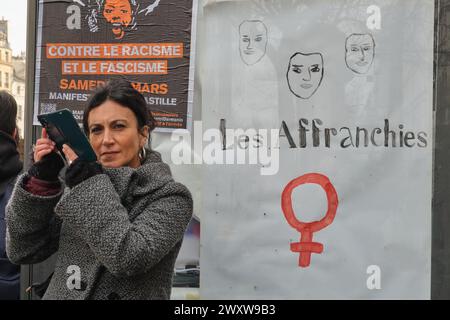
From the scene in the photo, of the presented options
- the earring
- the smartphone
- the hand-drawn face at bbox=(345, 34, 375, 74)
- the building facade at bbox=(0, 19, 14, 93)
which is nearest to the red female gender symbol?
the hand-drawn face at bbox=(345, 34, 375, 74)

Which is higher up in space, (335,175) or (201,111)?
(201,111)

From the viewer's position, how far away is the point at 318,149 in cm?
281

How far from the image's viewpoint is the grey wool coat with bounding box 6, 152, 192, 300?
66.7 inches

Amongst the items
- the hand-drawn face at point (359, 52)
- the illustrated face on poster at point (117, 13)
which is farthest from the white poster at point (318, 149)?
the illustrated face on poster at point (117, 13)

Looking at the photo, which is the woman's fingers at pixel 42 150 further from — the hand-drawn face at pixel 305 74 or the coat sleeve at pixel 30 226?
the hand-drawn face at pixel 305 74

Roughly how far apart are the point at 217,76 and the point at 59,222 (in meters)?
1.24

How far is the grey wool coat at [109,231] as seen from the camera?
1.70 m

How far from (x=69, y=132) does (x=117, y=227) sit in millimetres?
352

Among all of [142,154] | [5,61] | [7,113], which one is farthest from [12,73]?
[142,154]

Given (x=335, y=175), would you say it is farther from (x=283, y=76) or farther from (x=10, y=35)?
(x=10, y=35)

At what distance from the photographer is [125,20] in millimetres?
2979

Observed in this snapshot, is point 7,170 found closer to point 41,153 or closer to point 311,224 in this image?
point 41,153

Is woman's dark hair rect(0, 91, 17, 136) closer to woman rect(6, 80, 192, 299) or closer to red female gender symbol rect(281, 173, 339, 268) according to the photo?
woman rect(6, 80, 192, 299)
